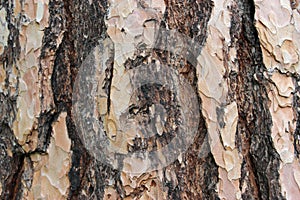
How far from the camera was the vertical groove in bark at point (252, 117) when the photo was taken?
91 centimetres

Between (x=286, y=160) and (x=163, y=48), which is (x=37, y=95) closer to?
(x=163, y=48)

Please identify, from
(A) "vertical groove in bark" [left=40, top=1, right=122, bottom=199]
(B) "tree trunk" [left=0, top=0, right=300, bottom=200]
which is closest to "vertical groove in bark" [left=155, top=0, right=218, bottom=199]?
(B) "tree trunk" [left=0, top=0, right=300, bottom=200]

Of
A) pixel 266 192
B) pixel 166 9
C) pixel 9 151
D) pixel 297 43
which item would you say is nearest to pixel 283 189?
pixel 266 192

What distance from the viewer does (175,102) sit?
91cm

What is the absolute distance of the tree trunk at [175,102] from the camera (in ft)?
2.97

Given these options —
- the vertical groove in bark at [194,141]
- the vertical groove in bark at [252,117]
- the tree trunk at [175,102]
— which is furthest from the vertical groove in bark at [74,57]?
the vertical groove in bark at [252,117]

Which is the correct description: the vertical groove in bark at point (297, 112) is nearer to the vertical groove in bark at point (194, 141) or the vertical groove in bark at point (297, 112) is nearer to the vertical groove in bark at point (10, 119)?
the vertical groove in bark at point (194, 141)

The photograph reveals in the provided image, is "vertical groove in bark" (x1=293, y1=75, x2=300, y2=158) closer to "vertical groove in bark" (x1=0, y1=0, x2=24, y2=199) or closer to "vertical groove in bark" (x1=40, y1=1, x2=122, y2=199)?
"vertical groove in bark" (x1=40, y1=1, x2=122, y2=199)

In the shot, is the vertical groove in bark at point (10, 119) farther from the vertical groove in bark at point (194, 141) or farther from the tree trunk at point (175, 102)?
the vertical groove in bark at point (194, 141)

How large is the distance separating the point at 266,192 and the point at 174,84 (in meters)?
0.23

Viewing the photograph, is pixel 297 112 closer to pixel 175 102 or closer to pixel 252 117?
pixel 252 117

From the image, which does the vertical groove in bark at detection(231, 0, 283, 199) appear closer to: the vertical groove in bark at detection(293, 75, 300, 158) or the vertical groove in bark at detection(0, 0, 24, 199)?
the vertical groove in bark at detection(293, 75, 300, 158)

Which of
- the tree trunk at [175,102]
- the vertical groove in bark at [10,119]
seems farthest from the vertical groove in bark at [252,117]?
the vertical groove in bark at [10,119]

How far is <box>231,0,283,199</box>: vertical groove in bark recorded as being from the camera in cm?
91
